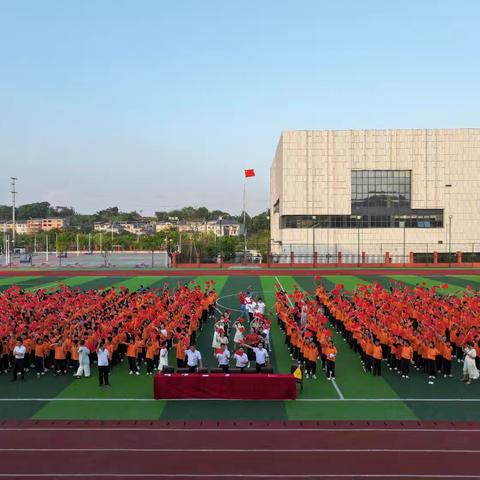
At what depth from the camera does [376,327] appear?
1656cm

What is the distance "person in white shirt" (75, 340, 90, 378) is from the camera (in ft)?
49.7

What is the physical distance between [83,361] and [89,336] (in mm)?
949

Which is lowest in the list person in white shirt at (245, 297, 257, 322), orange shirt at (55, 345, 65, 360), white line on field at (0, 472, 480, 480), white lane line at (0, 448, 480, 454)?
white line on field at (0, 472, 480, 480)

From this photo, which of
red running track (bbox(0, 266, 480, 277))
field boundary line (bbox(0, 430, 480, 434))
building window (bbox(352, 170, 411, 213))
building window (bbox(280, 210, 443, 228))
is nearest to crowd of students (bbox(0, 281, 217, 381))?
field boundary line (bbox(0, 430, 480, 434))

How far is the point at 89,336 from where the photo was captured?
626 inches

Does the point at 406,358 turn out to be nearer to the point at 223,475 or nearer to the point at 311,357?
the point at 311,357

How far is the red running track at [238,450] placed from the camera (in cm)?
910

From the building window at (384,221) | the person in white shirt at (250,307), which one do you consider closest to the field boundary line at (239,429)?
the person in white shirt at (250,307)

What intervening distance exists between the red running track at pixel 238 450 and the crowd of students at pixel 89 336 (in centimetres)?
405

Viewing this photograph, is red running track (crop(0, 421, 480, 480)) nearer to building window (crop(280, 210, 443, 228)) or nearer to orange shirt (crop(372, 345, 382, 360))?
orange shirt (crop(372, 345, 382, 360))

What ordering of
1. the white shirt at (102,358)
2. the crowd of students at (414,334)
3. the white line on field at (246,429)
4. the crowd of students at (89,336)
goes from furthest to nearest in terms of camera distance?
the crowd of students at (89,336) < the crowd of students at (414,334) < the white shirt at (102,358) < the white line on field at (246,429)

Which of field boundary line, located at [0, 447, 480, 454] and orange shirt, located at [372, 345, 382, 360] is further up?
orange shirt, located at [372, 345, 382, 360]

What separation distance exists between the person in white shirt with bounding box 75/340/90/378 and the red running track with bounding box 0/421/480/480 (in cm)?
373

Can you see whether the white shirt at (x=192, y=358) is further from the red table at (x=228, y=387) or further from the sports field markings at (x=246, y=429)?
the sports field markings at (x=246, y=429)
